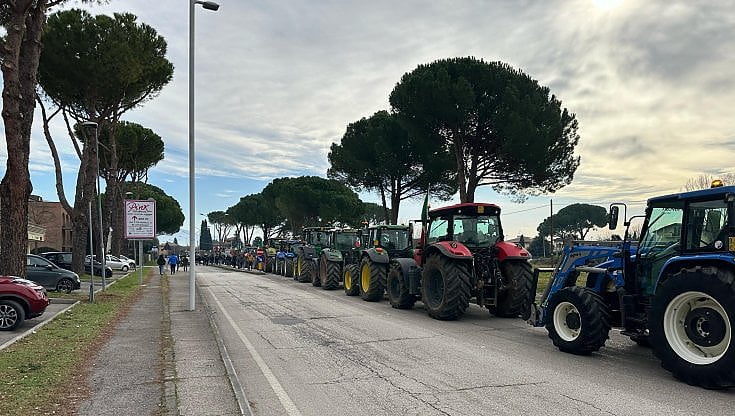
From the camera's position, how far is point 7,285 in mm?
11219

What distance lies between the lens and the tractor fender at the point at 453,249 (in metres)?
11.5

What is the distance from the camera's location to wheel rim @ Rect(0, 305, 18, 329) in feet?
36.0

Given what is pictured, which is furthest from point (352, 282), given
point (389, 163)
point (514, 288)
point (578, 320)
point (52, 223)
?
point (52, 223)

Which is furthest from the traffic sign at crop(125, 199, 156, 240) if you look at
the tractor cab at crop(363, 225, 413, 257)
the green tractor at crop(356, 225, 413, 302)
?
the tractor cab at crop(363, 225, 413, 257)

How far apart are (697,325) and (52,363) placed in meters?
8.21

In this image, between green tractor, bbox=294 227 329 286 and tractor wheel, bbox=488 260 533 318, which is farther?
green tractor, bbox=294 227 329 286

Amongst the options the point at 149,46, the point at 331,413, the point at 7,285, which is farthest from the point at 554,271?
the point at 149,46

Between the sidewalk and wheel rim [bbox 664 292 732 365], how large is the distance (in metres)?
5.04

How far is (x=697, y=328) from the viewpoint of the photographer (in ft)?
21.2

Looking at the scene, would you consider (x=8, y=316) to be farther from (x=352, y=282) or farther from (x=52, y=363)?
(x=352, y=282)

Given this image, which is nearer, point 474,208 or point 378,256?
point 474,208

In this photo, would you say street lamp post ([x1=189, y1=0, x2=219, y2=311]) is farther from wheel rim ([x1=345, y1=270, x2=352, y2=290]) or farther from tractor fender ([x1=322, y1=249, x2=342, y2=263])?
tractor fender ([x1=322, y1=249, x2=342, y2=263])

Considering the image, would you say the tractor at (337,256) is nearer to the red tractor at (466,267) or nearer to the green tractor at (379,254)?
the green tractor at (379,254)

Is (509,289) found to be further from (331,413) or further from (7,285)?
(7,285)
